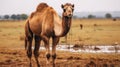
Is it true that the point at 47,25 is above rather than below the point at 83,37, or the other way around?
above

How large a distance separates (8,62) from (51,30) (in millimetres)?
3687

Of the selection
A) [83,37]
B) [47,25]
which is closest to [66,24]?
[47,25]

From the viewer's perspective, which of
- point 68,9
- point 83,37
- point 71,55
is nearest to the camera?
point 68,9

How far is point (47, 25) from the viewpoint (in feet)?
35.3

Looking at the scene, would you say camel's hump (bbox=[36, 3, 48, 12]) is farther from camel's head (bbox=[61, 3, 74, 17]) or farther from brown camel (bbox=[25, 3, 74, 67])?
camel's head (bbox=[61, 3, 74, 17])

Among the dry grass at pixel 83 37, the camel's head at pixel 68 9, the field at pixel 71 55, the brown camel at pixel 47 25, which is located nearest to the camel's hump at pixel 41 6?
the brown camel at pixel 47 25

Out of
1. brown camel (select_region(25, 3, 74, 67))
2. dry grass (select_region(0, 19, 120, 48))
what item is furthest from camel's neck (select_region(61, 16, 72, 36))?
dry grass (select_region(0, 19, 120, 48))

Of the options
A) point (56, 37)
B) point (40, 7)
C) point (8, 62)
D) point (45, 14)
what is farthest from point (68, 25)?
point (8, 62)

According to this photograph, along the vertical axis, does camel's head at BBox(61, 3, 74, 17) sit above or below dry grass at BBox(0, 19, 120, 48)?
above

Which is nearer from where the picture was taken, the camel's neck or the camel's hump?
the camel's neck

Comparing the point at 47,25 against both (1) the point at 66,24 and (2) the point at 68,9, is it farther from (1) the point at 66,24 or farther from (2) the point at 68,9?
(2) the point at 68,9

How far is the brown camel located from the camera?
1006 centimetres

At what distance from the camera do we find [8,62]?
13.6m

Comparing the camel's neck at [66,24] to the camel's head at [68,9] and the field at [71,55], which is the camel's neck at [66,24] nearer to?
the camel's head at [68,9]
